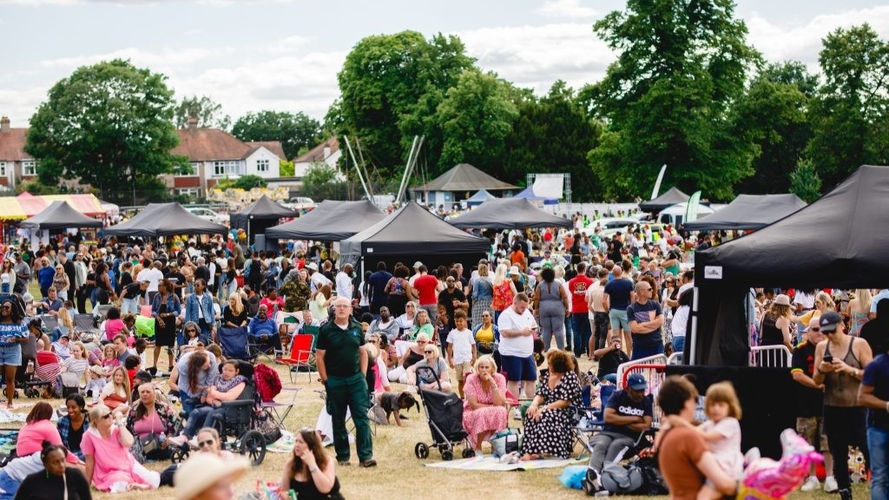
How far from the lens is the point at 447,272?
20.1 meters

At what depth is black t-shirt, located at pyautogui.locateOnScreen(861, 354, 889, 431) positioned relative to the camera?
705 cm

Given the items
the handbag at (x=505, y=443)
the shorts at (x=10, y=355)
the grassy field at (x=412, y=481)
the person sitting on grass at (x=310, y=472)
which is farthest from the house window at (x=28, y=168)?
the person sitting on grass at (x=310, y=472)

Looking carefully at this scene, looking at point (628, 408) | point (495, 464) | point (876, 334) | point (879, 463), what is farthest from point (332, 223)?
point (879, 463)

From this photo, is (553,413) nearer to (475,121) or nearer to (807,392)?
(807,392)

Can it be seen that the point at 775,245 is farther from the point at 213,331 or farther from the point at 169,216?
the point at 169,216

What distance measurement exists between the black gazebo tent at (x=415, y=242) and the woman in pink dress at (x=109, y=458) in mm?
10768

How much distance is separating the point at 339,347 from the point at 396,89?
59.6 metres

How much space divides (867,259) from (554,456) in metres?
3.32

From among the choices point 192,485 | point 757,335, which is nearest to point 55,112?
point 757,335

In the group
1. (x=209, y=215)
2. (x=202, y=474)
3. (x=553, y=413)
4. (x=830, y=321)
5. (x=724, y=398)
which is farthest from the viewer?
(x=209, y=215)

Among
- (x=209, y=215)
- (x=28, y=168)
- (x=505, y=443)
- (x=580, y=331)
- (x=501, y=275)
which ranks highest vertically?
(x=28, y=168)

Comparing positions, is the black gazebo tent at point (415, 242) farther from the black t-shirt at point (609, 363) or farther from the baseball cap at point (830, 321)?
the baseball cap at point (830, 321)

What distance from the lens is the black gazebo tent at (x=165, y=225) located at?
28.5m

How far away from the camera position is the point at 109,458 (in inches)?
372
